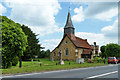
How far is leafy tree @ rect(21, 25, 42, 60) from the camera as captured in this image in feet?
143

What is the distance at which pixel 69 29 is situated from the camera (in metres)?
52.8

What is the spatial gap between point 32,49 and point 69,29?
57.1ft

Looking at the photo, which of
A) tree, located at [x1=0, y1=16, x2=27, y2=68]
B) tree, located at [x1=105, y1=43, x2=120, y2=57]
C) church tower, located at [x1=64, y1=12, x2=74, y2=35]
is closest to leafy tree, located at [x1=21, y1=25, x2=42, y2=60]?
church tower, located at [x1=64, y1=12, x2=74, y2=35]

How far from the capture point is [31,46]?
150 feet

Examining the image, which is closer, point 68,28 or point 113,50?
point 113,50

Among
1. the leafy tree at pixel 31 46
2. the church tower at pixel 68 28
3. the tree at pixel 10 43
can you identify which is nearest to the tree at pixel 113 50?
the church tower at pixel 68 28

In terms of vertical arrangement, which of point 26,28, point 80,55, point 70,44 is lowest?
point 80,55

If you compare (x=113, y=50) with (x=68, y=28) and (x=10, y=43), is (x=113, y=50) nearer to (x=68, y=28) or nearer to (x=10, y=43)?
(x=68, y=28)

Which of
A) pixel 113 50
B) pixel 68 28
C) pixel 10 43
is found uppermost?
pixel 68 28

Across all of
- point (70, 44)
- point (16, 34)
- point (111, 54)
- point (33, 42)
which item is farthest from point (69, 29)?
point (16, 34)

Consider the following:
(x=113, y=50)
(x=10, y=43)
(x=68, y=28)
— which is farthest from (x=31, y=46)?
(x=113, y=50)

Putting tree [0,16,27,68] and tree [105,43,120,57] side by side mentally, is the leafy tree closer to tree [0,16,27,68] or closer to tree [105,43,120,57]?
tree [0,16,27,68]

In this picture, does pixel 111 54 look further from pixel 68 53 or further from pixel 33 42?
pixel 33 42

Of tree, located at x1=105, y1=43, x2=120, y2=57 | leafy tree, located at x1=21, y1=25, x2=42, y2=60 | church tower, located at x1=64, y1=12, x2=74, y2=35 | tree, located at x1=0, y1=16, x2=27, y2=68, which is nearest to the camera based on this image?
tree, located at x1=0, y1=16, x2=27, y2=68
